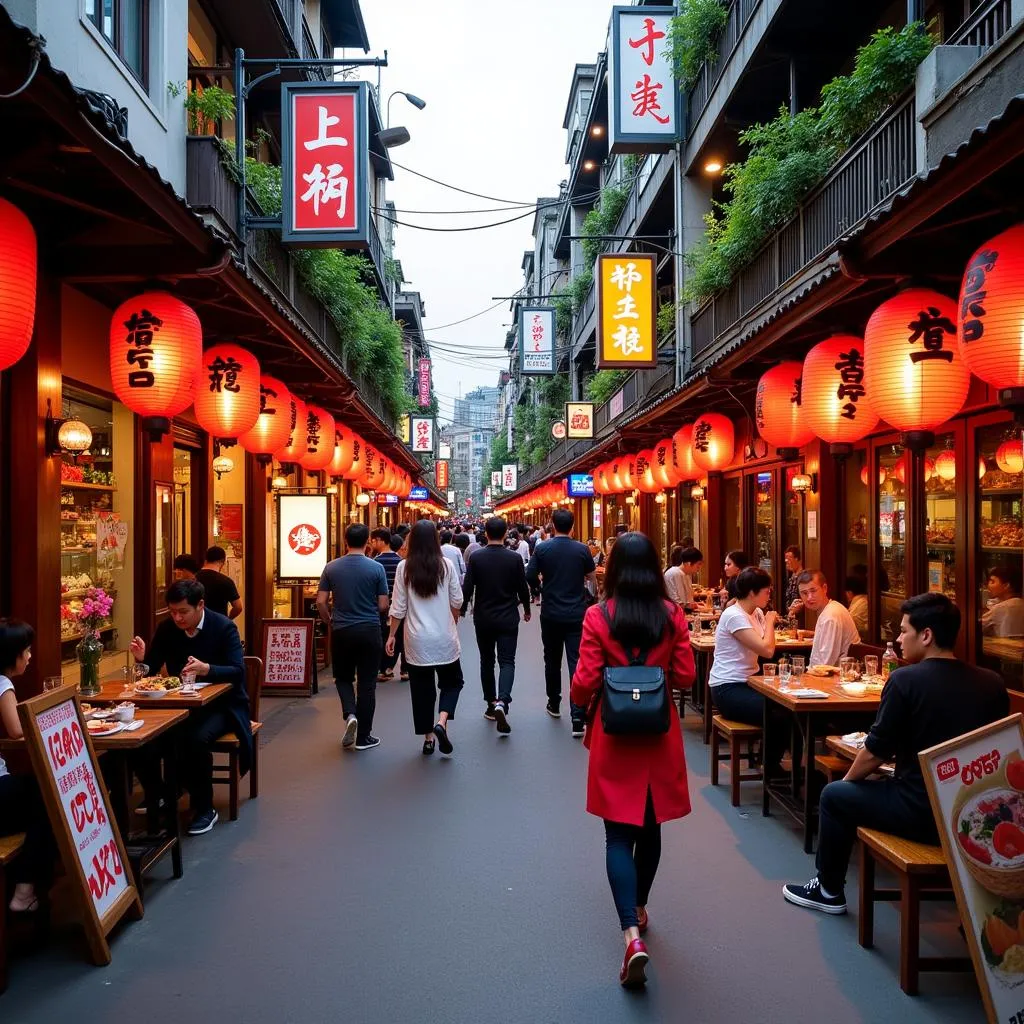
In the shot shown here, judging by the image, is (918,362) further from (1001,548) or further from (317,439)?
(317,439)

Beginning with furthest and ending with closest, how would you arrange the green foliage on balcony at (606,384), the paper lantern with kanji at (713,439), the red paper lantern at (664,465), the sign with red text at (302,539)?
the green foliage on balcony at (606,384) → the red paper lantern at (664,465) → the paper lantern with kanji at (713,439) → the sign with red text at (302,539)

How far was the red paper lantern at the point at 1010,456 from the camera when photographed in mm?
7219


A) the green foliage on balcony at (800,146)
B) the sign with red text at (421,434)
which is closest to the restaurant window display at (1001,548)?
the green foliage on balcony at (800,146)

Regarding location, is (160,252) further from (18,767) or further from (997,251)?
(997,251)

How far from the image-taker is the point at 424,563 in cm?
849

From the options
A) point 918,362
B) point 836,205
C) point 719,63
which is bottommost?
point 918,362

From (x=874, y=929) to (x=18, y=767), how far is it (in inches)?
212

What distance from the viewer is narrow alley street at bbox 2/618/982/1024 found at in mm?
4051

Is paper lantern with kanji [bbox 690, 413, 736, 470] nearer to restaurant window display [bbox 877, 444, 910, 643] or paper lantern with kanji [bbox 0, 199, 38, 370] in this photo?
restaurant window display [bbox 877, 444, 910, 643]

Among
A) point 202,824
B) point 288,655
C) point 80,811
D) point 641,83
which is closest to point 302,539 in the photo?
point 288,655

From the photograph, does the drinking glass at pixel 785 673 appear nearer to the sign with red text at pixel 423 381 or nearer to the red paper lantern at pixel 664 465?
the red paper lantern at pixel 664 465

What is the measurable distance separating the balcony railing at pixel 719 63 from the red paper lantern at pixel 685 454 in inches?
274

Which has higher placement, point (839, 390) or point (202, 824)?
point (839, 390)

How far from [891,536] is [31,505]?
8583 mm
